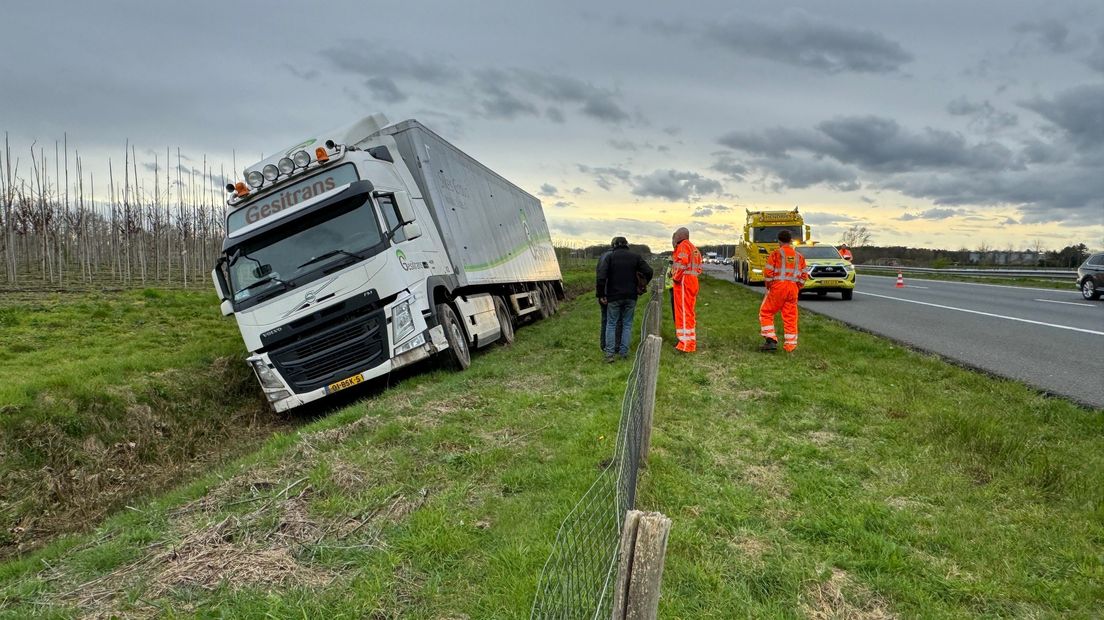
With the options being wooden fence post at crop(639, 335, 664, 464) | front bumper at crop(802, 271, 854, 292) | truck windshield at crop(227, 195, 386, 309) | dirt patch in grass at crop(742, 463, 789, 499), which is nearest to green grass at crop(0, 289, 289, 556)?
truck windshield at crop(227, 195, 386, 309)

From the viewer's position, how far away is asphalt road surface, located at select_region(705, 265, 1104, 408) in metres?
7.47

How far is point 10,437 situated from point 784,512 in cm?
715

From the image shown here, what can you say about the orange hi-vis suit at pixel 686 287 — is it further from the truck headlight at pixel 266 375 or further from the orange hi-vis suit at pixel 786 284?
the truck headlight at pixel 266 375

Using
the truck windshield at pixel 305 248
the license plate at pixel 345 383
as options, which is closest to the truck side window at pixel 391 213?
the truck windshield at pixel 305 248

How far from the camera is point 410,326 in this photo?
→ 7.87 meters

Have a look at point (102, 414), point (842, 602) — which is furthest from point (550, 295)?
point (842, 602)

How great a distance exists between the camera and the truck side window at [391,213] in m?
8.02

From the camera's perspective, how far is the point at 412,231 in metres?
8.45

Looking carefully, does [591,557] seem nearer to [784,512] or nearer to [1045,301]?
[784,512]

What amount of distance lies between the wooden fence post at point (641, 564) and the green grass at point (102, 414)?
589 centimetres

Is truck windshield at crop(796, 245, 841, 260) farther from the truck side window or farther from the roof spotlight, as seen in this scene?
the roof spotlight

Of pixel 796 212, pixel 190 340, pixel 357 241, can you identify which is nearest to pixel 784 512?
pixel 357 241

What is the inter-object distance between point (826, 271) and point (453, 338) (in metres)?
13.2

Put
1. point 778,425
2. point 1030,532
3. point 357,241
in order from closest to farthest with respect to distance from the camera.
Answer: point 1030,532 → point 778,425 → point 357,241
